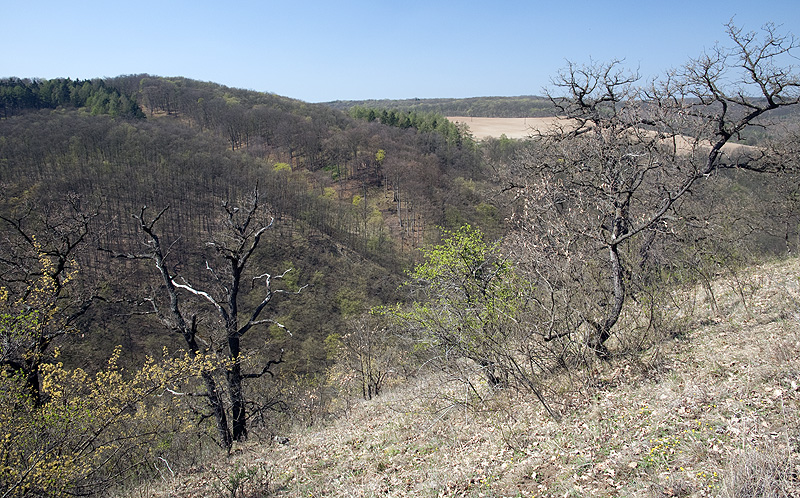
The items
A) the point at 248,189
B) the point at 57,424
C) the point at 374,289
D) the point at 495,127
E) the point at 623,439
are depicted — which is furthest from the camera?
the point at 495,127

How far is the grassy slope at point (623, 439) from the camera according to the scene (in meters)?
4.26

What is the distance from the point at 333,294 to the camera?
2495 inches

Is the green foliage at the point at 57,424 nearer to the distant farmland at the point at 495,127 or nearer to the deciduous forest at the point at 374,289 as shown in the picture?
the deciduous forest at the point at 374,289

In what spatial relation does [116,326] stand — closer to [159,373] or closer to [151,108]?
[159,373]

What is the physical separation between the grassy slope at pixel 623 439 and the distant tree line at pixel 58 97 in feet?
398

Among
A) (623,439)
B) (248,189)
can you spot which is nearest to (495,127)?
(248,189)

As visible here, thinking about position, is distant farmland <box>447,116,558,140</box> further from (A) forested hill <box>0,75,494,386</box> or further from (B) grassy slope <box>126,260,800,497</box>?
(B) grassy slope <box>126,260,800,497</box>

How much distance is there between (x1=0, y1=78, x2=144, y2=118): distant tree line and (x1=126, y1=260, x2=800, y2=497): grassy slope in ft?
398

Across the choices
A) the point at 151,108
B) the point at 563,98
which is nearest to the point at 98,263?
the point at 563,98

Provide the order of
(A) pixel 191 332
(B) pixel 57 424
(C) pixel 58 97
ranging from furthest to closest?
(C) pixel 58 97 → (A) pixel 191 332 → (B) pixel 57 424

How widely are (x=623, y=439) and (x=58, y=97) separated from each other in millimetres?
138396

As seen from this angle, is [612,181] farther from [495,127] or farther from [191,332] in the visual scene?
[495,127]

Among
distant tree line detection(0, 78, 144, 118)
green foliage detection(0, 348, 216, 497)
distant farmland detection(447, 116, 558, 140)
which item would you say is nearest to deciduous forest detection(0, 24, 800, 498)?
green foliage detection(0, 348, 216, 497)

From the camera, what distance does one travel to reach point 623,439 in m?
5.32
